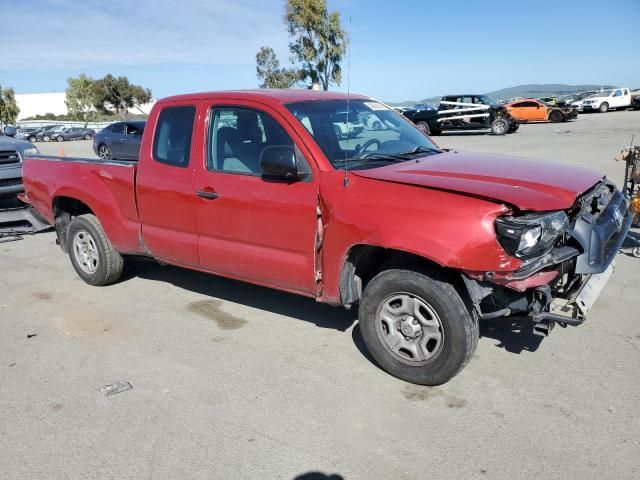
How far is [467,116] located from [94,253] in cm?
2301

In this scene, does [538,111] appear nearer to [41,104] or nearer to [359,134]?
[359,134]

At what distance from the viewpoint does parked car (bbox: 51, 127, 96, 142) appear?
47562 millimetres

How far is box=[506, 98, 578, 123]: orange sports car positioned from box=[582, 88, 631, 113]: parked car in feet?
29.4

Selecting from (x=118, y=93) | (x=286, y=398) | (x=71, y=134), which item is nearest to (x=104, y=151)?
(x=286, y=398)

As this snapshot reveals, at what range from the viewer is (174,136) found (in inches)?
189

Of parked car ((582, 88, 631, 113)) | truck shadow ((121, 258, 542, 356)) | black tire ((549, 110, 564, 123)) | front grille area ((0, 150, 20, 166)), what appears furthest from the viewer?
parked car ((582, 88, 631, 113))

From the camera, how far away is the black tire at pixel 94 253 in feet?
18.5

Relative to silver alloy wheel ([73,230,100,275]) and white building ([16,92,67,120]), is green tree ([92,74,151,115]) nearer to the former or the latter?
white building ([16,92,67,120])

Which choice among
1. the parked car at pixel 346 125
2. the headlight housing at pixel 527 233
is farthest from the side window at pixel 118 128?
the headlight housing at pixel 527 233

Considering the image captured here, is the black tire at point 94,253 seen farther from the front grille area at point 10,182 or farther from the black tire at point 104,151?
the black tire at point 104,151

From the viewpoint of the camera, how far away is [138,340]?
4.53m

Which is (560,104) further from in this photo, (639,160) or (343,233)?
(343,233)

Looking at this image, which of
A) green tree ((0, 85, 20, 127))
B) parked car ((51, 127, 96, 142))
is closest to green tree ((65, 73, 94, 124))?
green tree ((0, 85, 20, 127))

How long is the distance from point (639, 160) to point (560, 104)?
36.9 metres
